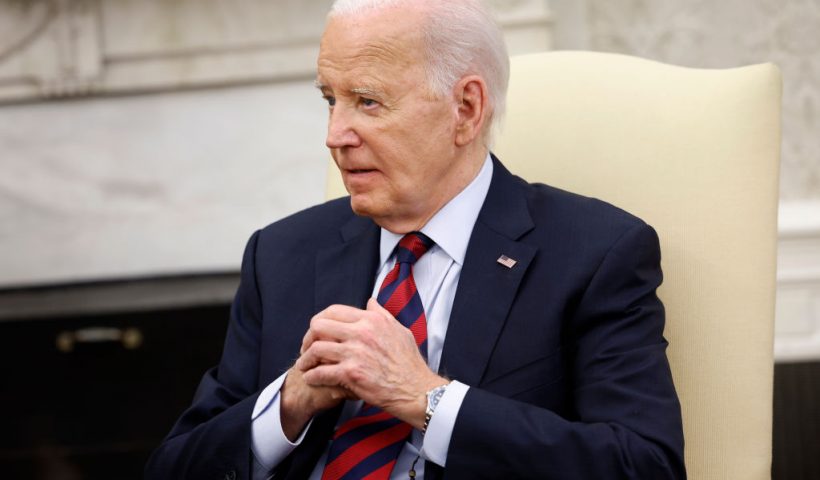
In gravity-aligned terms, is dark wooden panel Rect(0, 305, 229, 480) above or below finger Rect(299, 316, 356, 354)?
below

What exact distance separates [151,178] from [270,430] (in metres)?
1.61

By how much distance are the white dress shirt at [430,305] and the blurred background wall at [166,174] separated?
123 cm

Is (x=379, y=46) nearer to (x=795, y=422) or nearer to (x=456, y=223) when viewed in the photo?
(x=456, y=223)

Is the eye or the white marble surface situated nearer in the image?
the eye

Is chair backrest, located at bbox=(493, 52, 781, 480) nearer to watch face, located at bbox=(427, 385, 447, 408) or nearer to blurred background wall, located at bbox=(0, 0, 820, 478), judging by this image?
watch face, located at bbox=(427, 385, 447, 408)

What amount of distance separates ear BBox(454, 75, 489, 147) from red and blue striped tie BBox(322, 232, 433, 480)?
212 millimetres

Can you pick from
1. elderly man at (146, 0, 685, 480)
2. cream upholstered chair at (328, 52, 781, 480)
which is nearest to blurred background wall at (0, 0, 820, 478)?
cream upholstered chair at (328, 52, 781, 480)

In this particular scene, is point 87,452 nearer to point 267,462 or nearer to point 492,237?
point 267,462

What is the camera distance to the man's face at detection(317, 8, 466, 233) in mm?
1624

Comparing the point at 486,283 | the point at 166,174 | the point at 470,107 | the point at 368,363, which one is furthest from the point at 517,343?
the point at 166,174

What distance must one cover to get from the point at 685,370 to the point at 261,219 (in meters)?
1.62

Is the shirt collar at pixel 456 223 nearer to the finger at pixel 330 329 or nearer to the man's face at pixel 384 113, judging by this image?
the man's face at pixel 384 113

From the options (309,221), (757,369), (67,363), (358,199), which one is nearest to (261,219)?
(67,363)

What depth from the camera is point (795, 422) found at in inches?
115
